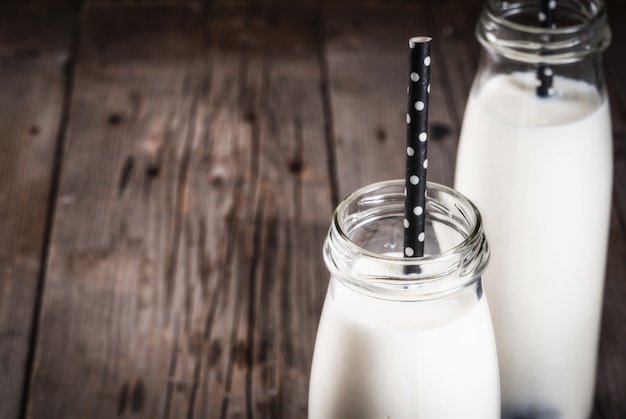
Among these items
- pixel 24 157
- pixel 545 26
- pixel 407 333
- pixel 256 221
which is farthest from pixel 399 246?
pixel 24 157

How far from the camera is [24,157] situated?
1189 millimetres

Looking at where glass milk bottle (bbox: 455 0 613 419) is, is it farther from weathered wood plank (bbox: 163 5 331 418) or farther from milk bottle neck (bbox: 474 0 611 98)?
weathered wood plank (bbox: 163 5 331 418)

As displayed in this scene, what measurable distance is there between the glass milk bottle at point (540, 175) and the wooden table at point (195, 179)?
0.11 metres

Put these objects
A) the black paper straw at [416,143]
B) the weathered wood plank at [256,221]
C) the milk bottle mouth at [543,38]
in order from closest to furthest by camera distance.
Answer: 1. the black paper straw at [416,143]
2. the milk bottle mouth at [543,38]
3. the weathered wood plank at [256,221]

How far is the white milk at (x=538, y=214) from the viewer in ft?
2.42

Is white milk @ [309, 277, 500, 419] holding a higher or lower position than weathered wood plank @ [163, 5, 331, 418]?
higher

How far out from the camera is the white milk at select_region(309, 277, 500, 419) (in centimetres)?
58

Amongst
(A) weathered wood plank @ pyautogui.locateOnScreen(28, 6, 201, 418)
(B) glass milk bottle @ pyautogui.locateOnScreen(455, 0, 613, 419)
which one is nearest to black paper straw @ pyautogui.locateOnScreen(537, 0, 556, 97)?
(B) glass milk bottle @ pyautogui.locateOnScreen(455, 0, 613, 419)

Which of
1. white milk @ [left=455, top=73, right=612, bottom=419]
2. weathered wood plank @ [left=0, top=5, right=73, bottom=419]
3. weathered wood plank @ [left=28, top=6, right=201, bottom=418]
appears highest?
white milk @ [left=455, top=73, right=612, bottom=419]

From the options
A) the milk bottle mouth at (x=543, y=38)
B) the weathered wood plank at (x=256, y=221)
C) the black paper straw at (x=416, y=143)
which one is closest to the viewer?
the black paper straw at (x=416, y=143)

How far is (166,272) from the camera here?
1.01 metres

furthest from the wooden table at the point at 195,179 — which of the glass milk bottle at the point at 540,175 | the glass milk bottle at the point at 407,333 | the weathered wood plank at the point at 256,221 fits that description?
the glass milk bottle at the point at 407,333

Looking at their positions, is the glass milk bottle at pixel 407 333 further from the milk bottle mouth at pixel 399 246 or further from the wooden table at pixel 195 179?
the wooden table at pixel 195 179

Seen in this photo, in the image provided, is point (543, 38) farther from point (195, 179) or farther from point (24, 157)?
point (24, 157)
